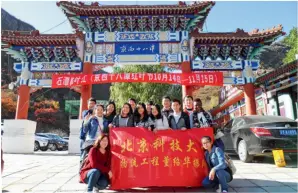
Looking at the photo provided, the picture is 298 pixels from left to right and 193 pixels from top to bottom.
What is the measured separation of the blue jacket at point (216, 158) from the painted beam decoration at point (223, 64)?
797 centimetres

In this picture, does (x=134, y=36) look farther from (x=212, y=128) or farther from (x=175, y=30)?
(x=212, y=128)

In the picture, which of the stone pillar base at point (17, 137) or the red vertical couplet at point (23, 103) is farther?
the red vertical couplet at point (23, 103)

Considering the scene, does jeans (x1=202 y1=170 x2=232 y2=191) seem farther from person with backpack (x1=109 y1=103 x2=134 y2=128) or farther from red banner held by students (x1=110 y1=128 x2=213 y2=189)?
person with backpack (x1=109 y1=103 x2=134 y2=128)

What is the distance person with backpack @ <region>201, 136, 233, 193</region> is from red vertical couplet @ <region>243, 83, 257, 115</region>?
799 cm

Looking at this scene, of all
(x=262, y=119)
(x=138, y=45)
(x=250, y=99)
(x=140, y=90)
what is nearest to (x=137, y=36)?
(x=138, y=45)

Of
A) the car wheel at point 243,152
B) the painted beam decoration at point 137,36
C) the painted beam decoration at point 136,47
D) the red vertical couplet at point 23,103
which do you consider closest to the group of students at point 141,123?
the car wheel at point 243,152

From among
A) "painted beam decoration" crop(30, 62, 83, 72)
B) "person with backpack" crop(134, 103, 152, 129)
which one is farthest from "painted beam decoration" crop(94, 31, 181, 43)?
"person with backpack" crop(134, 103, 152, 129)

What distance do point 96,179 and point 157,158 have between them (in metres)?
1.05

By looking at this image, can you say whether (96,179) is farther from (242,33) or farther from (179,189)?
(242,33)

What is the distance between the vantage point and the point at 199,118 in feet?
14.4

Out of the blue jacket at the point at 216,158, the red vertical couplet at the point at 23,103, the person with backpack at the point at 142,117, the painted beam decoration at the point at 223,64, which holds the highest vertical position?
the painted beam decoration at the point at 223,64

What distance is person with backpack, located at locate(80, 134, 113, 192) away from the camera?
3.62m

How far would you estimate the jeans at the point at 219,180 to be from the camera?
3.64 m

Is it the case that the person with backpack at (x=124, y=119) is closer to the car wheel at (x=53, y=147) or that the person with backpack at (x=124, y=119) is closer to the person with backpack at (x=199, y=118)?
the person with backpack at (x=199, y=118)
